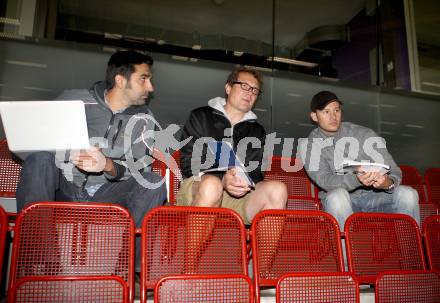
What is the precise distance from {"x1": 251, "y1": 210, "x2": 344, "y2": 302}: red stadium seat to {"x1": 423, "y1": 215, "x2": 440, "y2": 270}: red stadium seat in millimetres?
577

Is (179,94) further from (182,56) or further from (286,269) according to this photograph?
(286,269)

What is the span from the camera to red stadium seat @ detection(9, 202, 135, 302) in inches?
56.0

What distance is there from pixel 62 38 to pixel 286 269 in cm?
302

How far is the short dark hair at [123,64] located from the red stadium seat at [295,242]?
4.26ft

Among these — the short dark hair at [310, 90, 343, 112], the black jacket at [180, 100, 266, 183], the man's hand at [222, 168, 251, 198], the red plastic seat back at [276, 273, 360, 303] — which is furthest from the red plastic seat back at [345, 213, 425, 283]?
the short dark hair at [310, 90, 343, 112]

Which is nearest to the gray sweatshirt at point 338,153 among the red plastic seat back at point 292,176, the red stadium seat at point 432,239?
the red plastic seat back at point 292,176

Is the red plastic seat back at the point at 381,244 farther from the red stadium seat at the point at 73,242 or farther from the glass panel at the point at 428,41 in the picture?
the glass panel at the point at 428,41

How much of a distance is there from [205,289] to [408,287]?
1.00 m

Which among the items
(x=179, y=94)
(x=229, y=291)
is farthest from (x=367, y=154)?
(x=179, y=94)

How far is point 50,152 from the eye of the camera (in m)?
1.76

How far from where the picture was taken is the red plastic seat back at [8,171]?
91.2 inches

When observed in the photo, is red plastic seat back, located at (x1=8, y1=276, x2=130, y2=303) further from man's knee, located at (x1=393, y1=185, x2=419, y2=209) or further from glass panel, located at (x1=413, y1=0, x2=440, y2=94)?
glass panel, located at (x1=413, y1=0, x2=440, y2=94)

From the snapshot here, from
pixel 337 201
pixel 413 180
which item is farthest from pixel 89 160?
pixel 413 180

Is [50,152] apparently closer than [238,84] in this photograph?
Yes
